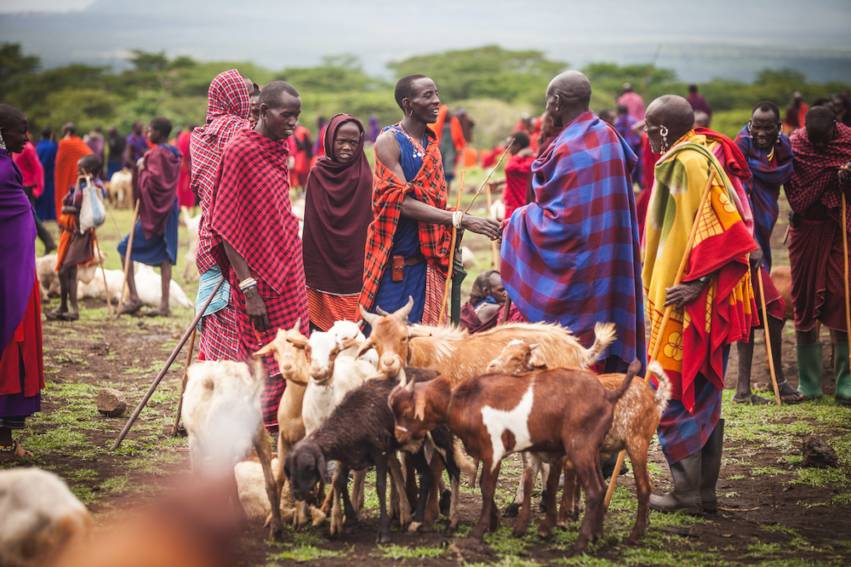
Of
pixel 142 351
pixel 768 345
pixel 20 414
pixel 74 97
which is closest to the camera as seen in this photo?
pixel 20 414

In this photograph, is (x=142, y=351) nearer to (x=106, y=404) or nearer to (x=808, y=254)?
(x=106, y=404)

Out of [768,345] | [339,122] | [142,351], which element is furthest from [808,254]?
[142,351]

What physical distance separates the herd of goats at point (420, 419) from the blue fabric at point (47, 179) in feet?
61.4

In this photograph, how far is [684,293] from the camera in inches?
228

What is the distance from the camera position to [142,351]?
1110cm

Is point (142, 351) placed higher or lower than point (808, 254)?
lower

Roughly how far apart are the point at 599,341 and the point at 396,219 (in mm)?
1737

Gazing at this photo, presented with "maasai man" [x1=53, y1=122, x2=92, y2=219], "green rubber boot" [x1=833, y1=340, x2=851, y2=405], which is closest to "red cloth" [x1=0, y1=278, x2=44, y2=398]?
"green rubber boot" [x1=833, y1=340, x2=851, y2=405]

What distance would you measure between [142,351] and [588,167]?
270 inches

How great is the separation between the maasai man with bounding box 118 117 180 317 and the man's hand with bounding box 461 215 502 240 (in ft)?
24.3

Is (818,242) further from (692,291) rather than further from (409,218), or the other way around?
(409,218)

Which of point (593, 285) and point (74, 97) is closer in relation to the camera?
point (593, 285)

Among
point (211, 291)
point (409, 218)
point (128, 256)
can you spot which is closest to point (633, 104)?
point (128, 256)

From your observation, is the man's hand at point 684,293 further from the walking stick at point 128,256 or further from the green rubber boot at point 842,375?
the walking stick at point 128,256
